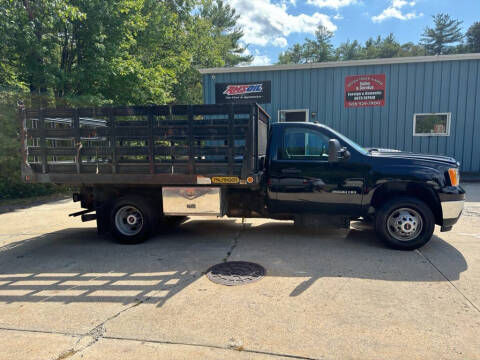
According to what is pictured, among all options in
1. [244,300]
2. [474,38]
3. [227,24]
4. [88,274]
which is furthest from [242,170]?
[474,38]

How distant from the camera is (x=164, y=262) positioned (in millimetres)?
4461

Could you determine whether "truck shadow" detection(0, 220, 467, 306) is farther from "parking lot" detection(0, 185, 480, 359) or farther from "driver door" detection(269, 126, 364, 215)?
"driver door" detection(269, 126, 364, 215)

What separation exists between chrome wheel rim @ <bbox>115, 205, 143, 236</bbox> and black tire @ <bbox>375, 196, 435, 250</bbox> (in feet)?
12.8

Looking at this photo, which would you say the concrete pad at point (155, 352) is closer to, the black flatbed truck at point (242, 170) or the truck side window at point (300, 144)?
the black flatbed truck at point (242, 170)

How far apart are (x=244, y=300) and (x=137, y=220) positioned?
111 inches

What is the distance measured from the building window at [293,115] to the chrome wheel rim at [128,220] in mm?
8938

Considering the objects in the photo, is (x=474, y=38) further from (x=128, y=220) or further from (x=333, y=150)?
(x=128, y=220)

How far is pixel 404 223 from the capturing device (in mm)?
4781

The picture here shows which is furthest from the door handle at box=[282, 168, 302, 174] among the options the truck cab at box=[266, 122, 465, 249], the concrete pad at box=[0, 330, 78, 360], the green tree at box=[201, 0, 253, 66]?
the green tree at box=[201, 0, 253, 66]

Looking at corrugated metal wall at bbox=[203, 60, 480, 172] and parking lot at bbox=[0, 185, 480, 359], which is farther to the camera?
corrugated metal wall at bbox=[203, 60, 480, 172]

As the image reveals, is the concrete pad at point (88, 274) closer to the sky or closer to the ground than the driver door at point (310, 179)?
closer to the ground

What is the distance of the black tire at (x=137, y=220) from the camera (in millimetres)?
5309

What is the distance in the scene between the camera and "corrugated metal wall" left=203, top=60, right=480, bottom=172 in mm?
11805

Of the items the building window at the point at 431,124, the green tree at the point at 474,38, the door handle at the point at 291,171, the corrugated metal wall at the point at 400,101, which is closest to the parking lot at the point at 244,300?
the door handle at the point at 291,171
